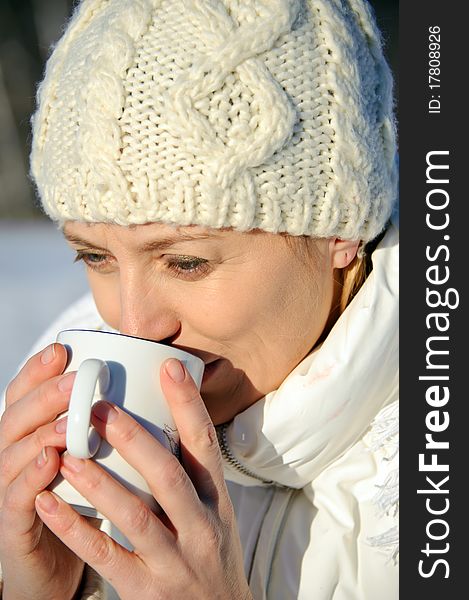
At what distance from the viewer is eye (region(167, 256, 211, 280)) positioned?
136 centimetres

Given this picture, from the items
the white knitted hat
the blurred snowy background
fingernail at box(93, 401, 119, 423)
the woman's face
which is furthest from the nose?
the blurred snowy background

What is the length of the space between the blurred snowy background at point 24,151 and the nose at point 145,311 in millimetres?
2583

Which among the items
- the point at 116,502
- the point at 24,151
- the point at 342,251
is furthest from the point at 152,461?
the point at 24,151

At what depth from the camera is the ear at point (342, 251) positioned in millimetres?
1506

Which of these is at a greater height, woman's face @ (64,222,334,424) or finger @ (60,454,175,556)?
woman's face @ (64,222,334,424)

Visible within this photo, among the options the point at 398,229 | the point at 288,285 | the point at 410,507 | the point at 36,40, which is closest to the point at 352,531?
the point at 410,507

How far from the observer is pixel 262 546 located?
1539mm

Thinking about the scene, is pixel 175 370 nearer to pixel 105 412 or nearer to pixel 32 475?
pixel 105 412

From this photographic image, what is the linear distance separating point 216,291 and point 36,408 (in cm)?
36

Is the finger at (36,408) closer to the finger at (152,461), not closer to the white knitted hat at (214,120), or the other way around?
the finger at (152,461)

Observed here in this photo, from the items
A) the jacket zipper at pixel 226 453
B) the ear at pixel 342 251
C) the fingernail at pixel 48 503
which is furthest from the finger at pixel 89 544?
the ear at pixel 342 251

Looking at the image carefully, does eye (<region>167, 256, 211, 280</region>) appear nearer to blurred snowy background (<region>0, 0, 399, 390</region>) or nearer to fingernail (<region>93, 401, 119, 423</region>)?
fingernail (<region>93, 401, 119, 423</region>)

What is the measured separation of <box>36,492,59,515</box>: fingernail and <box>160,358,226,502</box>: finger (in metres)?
0.20

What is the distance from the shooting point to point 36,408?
120 cm
